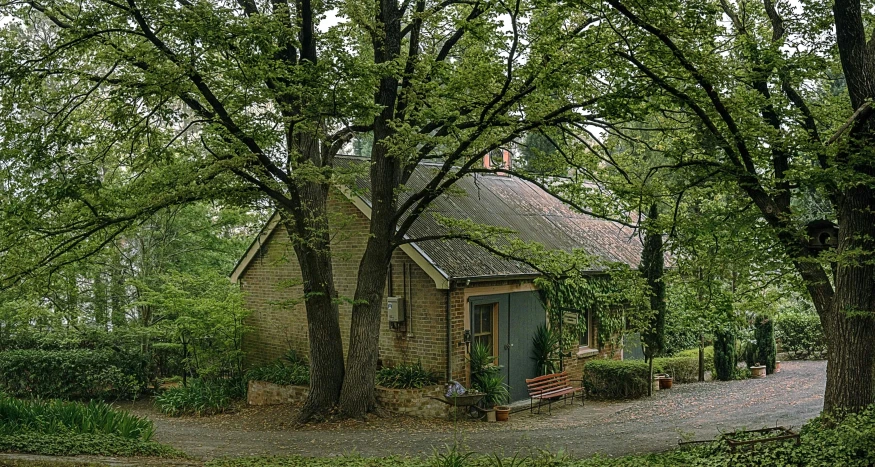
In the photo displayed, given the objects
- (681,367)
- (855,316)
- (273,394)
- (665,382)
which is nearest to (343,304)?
(273,394)

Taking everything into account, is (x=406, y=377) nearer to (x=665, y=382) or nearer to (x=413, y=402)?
(x=413, y=402)

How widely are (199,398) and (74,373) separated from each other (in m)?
4.98

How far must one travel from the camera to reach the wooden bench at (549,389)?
16.6 meters

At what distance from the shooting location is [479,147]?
12688 millimetres

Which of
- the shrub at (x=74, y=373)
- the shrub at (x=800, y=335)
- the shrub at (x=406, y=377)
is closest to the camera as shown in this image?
the shrub at (x=406, y=377)

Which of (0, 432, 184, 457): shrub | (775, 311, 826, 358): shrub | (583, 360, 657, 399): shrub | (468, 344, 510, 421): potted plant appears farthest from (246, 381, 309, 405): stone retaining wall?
(775, 311, 826, 358): shrub

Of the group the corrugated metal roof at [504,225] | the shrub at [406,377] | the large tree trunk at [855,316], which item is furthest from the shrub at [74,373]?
the large tree trunk at [855,316]

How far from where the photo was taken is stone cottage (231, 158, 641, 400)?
51.6 feet

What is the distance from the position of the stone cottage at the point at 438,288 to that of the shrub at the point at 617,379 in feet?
2.44

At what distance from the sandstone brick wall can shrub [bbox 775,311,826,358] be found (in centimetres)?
1622

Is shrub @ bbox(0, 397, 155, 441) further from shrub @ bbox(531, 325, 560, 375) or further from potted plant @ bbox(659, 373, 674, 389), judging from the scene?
potted plant @ bbox(659, 373, 674, 389)

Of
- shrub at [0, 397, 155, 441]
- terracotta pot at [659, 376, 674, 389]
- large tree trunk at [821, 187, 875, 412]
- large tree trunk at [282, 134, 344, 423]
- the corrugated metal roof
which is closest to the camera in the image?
large tree trunk at [821, 187, 875, 412]

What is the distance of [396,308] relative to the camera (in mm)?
16078

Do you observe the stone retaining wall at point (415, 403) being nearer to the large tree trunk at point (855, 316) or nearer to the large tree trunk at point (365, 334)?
the large tree trunk at point (365, 334)
